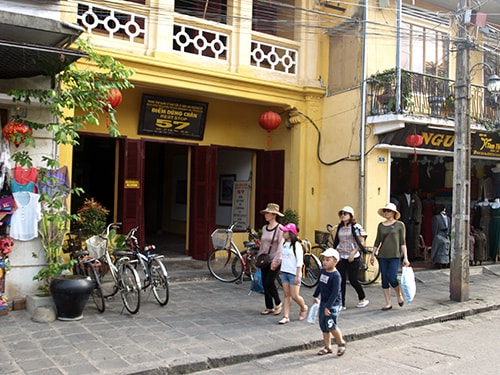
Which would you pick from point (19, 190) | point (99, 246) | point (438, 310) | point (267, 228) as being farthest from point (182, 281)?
point (438, 310)

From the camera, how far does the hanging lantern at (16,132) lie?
713 cm

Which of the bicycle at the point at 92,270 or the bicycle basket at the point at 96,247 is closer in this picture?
the bicycle at the point at 92,270

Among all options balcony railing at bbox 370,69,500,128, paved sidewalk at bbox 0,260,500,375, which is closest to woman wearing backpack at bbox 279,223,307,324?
paved sidewalk at bbox 0,260,500,375

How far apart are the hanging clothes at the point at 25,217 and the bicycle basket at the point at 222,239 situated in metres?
3.81

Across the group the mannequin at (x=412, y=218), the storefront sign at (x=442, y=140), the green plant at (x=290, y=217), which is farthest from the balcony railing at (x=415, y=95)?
the green plant at (x=290, y=217)

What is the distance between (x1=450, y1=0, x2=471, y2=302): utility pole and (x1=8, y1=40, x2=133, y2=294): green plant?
6.12m

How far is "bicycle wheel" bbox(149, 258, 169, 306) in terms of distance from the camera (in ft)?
25.6

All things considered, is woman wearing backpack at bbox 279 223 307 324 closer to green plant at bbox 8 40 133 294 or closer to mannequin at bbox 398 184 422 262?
green plant at bbox 8 40 133 294

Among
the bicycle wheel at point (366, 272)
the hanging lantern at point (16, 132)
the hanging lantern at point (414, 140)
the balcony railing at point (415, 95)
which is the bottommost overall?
the bicycle wheel at point (366, 272)

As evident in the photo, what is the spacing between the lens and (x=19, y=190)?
295 inches

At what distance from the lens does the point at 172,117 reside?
1125 centimetres

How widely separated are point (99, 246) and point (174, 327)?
2.33 m

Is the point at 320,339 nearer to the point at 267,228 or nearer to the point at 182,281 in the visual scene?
the point at 267,228

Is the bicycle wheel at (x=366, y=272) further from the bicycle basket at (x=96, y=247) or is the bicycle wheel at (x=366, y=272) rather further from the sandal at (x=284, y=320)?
the bicycle basket at (x=96, y=247)
